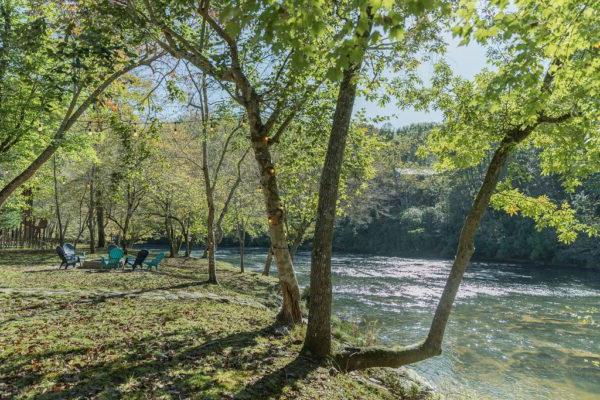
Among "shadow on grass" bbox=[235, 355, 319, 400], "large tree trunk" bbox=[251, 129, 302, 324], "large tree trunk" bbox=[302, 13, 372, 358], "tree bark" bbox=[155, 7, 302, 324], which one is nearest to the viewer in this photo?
"shadow on grass" bbox=[235, 355, 319, 400]

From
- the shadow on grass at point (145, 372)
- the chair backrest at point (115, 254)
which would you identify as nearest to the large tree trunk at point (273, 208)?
the shadow on grass at point (145, 372)

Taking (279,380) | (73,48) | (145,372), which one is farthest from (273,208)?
(73,48)

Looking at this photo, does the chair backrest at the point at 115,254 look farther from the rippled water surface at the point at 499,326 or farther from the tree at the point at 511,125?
the tree at the point at 511,125

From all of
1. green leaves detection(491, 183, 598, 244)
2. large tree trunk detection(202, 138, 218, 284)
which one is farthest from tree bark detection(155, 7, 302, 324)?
large tree trunk detection(202, 138, 218, 284)

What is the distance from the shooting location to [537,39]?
15.2ft

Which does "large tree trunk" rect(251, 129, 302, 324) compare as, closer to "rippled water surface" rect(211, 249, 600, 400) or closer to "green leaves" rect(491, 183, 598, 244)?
"green leaves" rect(491, 183, 598, 244)

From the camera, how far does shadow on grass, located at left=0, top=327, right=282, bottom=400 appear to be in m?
4.87

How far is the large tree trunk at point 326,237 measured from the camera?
22.4 ft

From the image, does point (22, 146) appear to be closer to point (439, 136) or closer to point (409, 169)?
point (439, 136)

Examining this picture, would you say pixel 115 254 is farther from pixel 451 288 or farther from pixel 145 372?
pixel 451 288

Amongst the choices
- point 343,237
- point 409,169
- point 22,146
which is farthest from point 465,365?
point 409,169

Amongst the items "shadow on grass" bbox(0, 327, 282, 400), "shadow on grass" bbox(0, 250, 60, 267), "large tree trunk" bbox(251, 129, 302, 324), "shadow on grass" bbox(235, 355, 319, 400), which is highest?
"large tree trunk" bbox(251, 129, 302, 324)

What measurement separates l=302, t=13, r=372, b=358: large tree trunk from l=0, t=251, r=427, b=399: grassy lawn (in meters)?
0.42

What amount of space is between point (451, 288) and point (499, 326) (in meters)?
10.9
